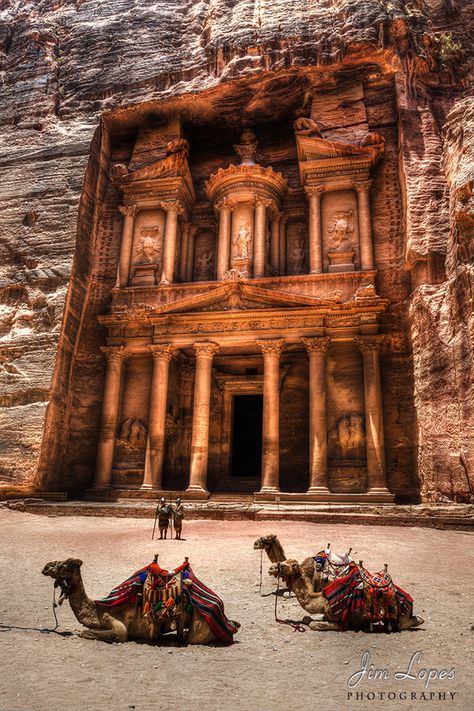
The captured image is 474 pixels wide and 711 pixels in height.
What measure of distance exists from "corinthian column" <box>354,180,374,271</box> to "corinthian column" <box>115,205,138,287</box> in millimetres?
8937

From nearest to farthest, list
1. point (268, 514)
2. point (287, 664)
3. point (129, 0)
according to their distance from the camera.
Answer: point (287, 664) → point (268, 514) → point (129, 0)

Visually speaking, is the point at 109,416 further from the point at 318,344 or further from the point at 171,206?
the point at 171,206

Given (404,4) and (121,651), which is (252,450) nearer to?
(121,651)

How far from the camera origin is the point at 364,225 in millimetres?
18844

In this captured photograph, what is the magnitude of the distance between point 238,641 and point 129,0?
28425 millimetres

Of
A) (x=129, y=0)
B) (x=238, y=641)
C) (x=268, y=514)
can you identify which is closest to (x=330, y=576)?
(x=238, y=641)

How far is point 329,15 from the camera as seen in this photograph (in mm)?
21281

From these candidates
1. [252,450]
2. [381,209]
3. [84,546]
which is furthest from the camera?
[252,450]

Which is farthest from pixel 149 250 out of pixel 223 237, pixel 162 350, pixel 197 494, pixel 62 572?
pixel 62 572

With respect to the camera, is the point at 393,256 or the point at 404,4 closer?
the point at 393,256

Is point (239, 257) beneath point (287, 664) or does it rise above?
above

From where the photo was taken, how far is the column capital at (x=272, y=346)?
1741 cm

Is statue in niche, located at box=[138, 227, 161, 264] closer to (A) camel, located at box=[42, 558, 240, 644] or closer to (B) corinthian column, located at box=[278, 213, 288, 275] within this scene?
(B) corinthian column, located at box=[278, 213, 288, 275]

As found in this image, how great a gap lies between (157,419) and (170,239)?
7.26 m
